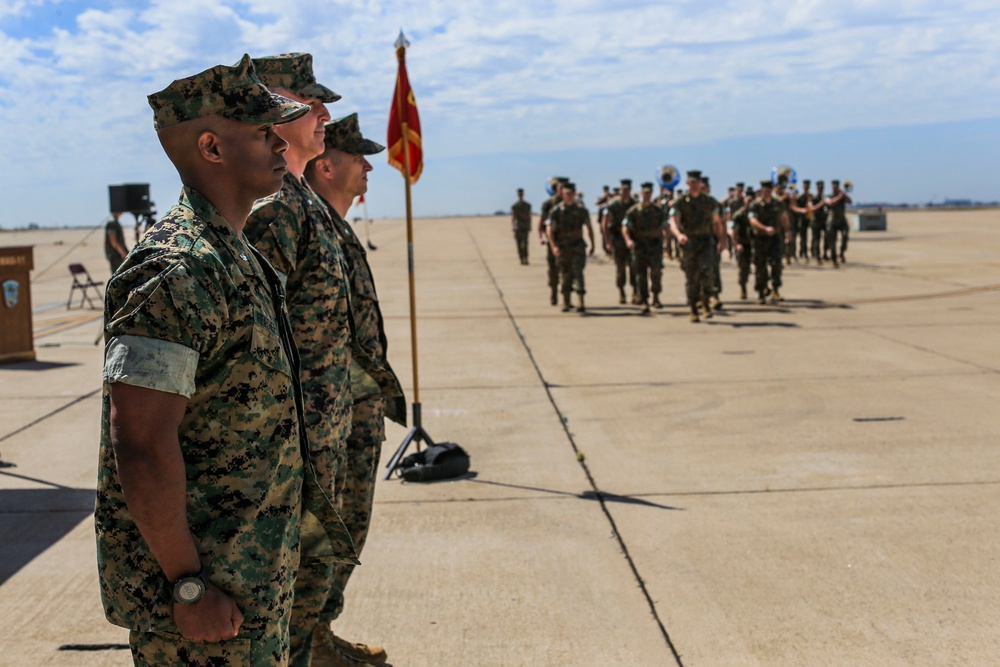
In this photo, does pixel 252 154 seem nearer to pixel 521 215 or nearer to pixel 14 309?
pixel 14 309

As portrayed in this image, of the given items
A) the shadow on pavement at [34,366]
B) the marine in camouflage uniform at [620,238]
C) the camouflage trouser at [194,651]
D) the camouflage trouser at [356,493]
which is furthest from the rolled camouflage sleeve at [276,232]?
the marine in camouflage uniform at [620,238]

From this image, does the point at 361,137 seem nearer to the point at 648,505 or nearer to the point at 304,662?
the point at 304,662

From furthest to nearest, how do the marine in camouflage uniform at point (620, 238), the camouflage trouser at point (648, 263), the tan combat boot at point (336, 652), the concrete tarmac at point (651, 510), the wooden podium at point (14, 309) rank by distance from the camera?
the marine in camouflage uniform at point (620, 238)
the camouflage trouser at point (648, 263)
the wooden podium at point (14, 309)
the concrete tarmac at point (651, 510)
the tan combat boot at point (336, 652)

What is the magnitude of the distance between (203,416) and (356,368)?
172 cm

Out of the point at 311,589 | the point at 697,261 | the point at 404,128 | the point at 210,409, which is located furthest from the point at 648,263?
the point at 210,409

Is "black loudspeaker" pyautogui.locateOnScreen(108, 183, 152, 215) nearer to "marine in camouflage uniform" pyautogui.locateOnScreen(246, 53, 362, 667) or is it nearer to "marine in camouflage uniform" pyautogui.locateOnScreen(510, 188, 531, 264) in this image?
"marine in camouflage uniform" pyautogui.locateOnScreen(246, 53, 362, 667)

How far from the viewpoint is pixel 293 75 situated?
12.0 ft

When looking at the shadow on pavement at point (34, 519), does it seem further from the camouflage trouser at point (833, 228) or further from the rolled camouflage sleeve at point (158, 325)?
the camouflage trouser at point (833, 228)

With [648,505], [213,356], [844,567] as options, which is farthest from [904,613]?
[213,356]

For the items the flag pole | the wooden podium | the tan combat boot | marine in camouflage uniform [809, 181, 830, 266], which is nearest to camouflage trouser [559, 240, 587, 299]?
the wooden podium

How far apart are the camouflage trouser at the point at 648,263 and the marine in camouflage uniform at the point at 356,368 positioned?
37.7 feet

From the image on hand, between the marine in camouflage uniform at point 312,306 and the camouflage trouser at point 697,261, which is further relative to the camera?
the camouflage trouser at point 697,261

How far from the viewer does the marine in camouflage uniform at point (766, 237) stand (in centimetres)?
1612

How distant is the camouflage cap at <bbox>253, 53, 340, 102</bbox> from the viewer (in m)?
3.62
